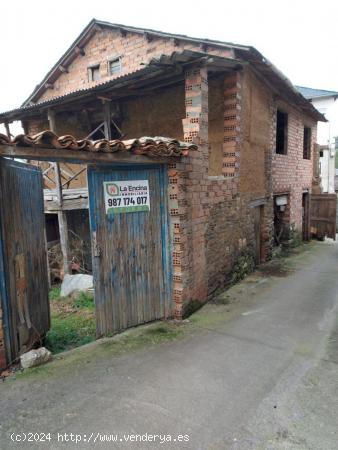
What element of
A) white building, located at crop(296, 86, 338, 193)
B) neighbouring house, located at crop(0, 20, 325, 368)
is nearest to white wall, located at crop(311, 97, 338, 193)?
white building, located at crop(296, 86, 338, 193)

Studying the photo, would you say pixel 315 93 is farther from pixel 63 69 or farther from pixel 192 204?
pixel 192 204

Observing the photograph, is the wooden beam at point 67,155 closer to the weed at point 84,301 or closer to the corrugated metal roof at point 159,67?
the corrugated metal roof at point 159,67

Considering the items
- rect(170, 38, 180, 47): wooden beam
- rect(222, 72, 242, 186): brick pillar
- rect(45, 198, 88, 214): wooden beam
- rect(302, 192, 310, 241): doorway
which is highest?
rect(170, 38, 180, 47): wooden beam

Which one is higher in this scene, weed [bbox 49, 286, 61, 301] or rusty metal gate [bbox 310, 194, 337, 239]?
rusty metal gate [bbox 310, 194, 337, 239]

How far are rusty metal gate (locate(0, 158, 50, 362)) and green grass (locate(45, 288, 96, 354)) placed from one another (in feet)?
1.61

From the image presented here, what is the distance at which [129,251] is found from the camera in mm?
4508

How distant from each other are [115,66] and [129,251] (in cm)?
845

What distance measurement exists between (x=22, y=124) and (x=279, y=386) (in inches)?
419

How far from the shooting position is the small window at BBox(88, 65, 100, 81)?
11048mm

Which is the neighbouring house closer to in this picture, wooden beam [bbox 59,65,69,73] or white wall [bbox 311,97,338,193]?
wooden beam [bbox 59,65,69,73]

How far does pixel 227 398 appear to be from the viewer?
3055mm

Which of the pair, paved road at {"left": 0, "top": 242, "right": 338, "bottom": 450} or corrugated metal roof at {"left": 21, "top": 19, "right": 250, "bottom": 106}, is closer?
paved road at {"left": 0, "top": 242, "right": 338, "bottom": 450}

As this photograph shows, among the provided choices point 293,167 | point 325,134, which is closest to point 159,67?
point 293,167

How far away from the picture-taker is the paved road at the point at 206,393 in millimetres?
2594
